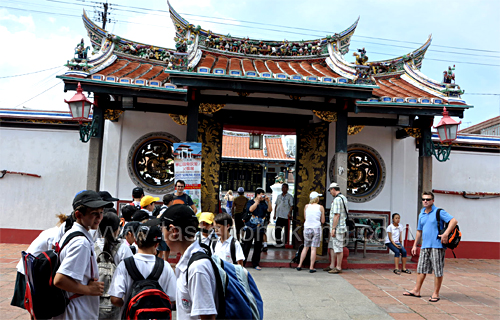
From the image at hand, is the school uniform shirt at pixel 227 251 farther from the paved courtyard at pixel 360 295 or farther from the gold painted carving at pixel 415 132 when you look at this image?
the gold painted carving at pixel 415 132

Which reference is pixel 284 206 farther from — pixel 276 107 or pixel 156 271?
pixel 156 271

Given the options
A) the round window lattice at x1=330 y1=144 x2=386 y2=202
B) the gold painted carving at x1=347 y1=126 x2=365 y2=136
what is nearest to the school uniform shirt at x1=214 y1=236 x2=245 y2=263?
the gold painted carving at x1=347 y1=126 x2=365 y2=136

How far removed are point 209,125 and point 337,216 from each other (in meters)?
3.75

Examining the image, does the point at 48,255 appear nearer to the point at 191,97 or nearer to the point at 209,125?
the point at 191,97

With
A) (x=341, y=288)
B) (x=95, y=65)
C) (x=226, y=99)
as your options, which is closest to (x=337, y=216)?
(x=341, y=288)

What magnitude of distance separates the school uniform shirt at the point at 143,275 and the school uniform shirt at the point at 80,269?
0.50 feet

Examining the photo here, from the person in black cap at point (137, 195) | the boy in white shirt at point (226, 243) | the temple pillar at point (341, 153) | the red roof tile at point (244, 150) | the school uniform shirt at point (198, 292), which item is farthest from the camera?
the red roof tile at point (244, 150)

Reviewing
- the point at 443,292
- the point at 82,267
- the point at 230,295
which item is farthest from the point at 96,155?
the point at 443,292

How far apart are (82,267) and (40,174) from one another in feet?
26.8

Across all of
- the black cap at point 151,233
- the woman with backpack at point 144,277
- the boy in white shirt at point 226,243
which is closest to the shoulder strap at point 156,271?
the woman with backpack at point 144,277

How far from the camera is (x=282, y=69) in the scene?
8.61m

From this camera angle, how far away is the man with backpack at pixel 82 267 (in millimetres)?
2303

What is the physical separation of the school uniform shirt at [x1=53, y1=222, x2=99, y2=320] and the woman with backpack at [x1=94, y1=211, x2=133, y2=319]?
0.33 m

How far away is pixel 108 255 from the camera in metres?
3.00
